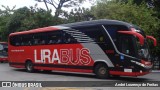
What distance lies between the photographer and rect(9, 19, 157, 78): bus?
17.5 meters

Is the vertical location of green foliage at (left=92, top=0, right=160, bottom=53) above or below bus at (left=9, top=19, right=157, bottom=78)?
above

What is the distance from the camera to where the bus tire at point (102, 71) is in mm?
18609

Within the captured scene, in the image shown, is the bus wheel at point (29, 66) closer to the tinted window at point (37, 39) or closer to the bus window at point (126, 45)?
the tinted window at point (37, 39)

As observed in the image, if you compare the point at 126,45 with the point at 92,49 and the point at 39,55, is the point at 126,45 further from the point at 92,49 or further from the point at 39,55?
the point at 39,55

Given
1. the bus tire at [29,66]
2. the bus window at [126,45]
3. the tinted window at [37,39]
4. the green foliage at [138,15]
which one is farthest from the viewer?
the green foliage at [138,15]


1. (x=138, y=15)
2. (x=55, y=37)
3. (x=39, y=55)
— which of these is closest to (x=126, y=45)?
(x=55, y=37)

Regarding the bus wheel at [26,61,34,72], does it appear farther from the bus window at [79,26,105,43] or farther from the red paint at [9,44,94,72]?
the bus window at [79,26,105,43]

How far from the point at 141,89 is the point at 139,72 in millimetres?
3202

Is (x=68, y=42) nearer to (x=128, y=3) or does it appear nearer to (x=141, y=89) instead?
(x=141, y=89)

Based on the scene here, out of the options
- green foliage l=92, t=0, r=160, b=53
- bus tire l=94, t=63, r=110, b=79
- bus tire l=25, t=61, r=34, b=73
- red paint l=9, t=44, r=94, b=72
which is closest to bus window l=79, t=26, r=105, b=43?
red paint l=9, t=44, r=94, b=72

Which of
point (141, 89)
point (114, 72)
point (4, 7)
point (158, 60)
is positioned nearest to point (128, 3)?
point (158, 60)

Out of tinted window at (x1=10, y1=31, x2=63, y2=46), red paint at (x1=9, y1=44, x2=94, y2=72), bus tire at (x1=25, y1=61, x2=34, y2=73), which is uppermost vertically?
tinted window at (x1=10, y1=31, x2=63, y2=46)

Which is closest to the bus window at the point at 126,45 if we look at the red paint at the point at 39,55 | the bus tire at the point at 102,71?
the bus tire at the point at 102,71

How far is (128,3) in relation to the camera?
3000 cm
